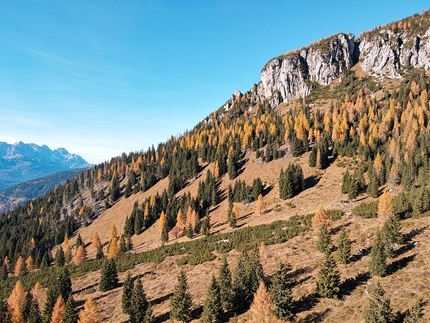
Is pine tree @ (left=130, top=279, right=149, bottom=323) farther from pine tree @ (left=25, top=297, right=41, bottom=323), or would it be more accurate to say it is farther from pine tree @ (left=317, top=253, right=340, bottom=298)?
pine tree @ (left=317, top=253, right=340, bottom=298)

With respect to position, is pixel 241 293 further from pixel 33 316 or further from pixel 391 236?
pixel 33 316

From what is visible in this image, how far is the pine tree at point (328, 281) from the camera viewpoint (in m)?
33.0

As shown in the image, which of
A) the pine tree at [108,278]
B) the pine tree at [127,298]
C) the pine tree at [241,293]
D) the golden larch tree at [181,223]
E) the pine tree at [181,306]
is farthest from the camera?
the golden larch tree at [181,223]

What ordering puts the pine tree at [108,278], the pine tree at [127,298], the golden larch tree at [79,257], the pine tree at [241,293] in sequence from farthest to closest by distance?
the golden larch tree at [79,257], the pine tree at [108,278], the pine tree at [127,298], the pine tree at [241,293]

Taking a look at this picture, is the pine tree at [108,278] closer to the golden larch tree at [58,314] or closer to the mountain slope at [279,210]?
the mountain slope at [279,210]

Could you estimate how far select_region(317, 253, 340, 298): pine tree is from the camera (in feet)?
108

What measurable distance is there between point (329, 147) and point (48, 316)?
125078 mm

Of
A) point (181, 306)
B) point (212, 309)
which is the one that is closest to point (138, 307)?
point (181, 306)

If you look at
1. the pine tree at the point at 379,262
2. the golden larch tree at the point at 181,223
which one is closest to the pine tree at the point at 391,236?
the pine tree at the point at 379,262

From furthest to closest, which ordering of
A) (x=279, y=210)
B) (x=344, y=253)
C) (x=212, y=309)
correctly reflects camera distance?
(x=279, y=210), (x=344, y=253), (x=212, y=309)

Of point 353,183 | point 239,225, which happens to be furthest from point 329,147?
point 239,225

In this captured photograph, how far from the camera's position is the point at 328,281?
3322 cm

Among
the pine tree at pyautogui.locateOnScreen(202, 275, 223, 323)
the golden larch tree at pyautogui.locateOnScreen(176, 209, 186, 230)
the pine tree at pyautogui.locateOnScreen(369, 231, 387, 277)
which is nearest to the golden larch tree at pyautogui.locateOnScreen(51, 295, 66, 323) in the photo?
the pine tree at pyautogui.locateOnScreen(202, 275, 223, 323)

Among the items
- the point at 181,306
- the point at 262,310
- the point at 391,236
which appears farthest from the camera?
the point at 391,236
